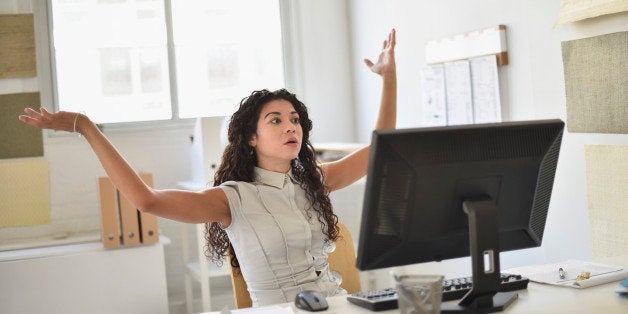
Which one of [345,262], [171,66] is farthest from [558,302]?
[171,66]

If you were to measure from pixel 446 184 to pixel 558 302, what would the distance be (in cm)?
42

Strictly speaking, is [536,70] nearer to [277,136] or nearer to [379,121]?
[379,121]

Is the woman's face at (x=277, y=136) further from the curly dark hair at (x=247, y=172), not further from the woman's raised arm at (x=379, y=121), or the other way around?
the woman's raised arm at (x=379, y=121)

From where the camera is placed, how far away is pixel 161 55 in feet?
15.4

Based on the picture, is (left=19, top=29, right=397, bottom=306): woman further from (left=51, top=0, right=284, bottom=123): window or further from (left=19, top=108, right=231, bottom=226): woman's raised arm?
(left=51, top=0, right=284, bottom=123): window

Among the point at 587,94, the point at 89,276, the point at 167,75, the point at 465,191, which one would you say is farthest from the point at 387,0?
the point at 465,191

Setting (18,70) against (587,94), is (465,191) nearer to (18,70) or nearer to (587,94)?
(587,94)

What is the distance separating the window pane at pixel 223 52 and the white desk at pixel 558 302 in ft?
9.77

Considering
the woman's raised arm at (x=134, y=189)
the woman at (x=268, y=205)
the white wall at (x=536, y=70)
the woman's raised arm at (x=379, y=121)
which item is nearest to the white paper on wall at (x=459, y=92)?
the white wall at (x=536, y=70)

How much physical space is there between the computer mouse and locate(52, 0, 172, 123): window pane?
2.96 metres

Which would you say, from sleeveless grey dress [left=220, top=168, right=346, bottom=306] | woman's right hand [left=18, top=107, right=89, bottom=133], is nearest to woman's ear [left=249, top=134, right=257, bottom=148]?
sleeveless grey dress [left=220, top=168, right=346, bottom=306]

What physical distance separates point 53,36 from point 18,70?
287mm

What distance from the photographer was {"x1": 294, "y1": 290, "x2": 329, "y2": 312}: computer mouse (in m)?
1.88

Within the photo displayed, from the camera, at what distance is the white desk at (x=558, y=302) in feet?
5.85
